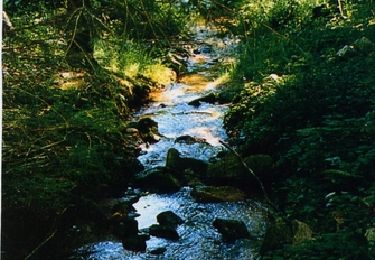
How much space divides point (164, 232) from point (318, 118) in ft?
6.39

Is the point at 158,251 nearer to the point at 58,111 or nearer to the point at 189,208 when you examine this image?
the point at 189,208

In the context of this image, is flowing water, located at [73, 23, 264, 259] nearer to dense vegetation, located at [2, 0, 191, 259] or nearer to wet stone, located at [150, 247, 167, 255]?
wet stone, located at [150, 247, 167, 255]

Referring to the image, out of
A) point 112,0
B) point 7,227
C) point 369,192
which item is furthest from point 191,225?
point 112,0

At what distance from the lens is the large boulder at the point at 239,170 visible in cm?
596

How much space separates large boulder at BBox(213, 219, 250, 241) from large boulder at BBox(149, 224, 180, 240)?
40 cm

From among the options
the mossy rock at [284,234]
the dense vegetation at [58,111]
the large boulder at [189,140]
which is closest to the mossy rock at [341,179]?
the mossy rock at [284,234]

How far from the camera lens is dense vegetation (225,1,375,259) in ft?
11.2

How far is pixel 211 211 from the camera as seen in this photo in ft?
18.5

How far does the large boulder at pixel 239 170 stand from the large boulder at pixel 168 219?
0.96 metres

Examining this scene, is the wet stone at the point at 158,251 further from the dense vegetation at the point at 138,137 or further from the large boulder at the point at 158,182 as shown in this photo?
the large boulder at the point at 158,182

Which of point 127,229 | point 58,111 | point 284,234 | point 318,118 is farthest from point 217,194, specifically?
point 58,111

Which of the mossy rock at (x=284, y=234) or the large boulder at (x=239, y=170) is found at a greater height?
the mossy rock at (x=284, y=234)

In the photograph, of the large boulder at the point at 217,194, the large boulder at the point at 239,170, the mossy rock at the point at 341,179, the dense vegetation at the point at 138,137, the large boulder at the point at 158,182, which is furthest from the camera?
the large boulder at the point at 158,182

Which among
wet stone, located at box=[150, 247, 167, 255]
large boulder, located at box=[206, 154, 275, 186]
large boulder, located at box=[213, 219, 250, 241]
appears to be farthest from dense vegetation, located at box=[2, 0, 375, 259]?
wet stone, located at box=[150, 247, 167, 255]
